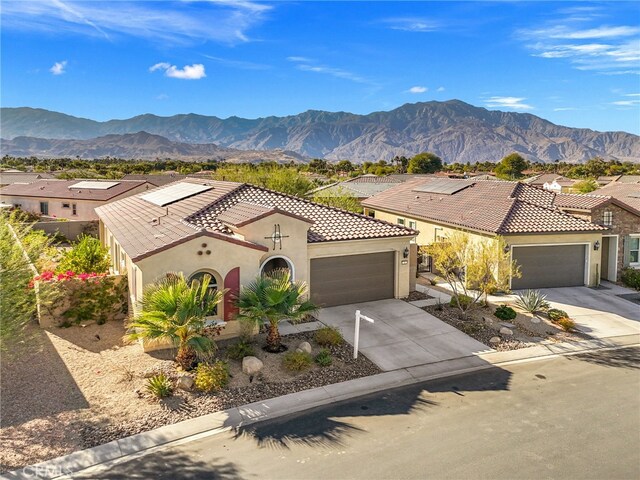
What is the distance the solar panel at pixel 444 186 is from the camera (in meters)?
32.0

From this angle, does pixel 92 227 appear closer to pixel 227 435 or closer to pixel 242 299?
pixel 242 299

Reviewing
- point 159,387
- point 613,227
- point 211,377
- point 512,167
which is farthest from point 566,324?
point 512,167

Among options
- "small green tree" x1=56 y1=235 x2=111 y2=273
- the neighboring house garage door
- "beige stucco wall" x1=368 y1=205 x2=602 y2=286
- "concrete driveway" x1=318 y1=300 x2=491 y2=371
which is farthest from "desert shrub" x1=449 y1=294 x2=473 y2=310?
"small green tree" x1=56 y1=235 x2=111 y2=273

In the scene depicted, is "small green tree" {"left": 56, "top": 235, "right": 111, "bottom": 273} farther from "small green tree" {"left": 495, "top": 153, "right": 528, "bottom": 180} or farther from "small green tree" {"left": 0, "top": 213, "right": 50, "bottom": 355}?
"small green tree" {"left": 495, "top": 153, "right": 528, "bottom": 180}

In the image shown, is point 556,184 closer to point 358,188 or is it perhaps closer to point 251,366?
point 358,188

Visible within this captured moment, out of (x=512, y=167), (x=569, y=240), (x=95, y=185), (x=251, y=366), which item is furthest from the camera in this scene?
(x=512, y=167)

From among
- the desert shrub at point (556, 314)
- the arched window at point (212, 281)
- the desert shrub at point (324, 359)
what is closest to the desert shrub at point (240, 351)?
the arched window at point (212, 281)

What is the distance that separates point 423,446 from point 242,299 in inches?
280

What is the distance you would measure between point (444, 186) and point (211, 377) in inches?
1000

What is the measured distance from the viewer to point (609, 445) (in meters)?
10.5

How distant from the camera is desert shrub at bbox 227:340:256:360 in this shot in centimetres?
1430

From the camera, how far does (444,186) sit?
111ft

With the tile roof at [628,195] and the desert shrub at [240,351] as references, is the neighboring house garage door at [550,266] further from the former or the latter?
the desert shrub at [240,351]

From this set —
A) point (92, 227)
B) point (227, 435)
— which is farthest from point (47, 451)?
point (92, 227)
